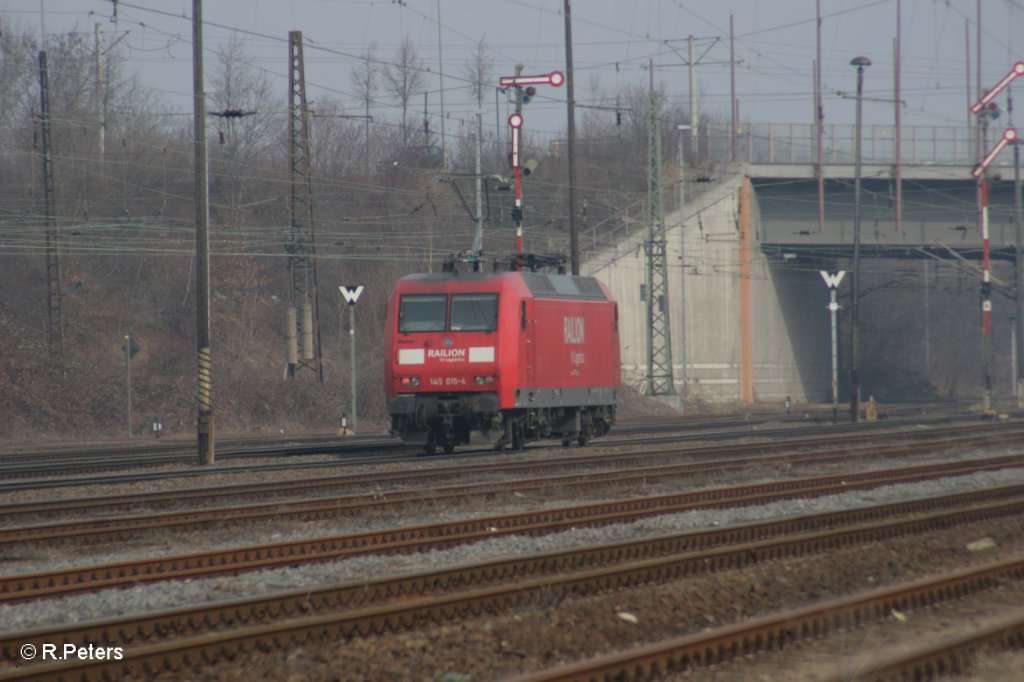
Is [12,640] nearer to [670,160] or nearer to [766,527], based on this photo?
[766,527]

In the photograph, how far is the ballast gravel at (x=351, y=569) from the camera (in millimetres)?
8844

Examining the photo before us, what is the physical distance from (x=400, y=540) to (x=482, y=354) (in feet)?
31.5

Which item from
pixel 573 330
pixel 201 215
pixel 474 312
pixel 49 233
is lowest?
pixel 573 330

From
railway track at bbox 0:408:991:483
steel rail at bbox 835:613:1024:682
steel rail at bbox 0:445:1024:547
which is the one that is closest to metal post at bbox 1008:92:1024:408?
railway track at bbox 0:408:991:483

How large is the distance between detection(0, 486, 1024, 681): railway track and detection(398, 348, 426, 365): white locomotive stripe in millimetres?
10455

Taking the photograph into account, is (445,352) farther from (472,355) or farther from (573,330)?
(573,330)

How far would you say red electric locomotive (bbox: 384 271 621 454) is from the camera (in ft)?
71.0

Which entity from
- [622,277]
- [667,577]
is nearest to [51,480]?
[667,577]

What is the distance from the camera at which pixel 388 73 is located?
74.2 metres

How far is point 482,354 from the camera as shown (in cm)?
2164

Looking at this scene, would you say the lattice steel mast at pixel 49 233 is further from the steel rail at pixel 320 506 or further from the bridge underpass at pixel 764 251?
the steel rail at pixel 320 506

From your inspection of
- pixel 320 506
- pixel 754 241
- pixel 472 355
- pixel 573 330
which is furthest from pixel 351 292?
pixel 754 241

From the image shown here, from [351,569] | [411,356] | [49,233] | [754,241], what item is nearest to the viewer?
[351,569]

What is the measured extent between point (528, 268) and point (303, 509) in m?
11.4
